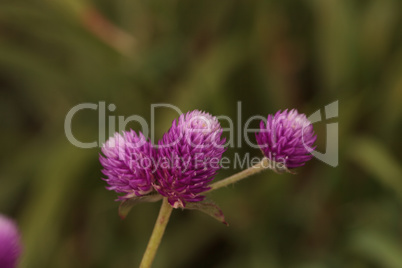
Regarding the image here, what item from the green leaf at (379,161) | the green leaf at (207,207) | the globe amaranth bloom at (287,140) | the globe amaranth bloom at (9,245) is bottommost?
the green leaf at (379,161)

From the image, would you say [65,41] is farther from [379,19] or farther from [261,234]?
[379,19]

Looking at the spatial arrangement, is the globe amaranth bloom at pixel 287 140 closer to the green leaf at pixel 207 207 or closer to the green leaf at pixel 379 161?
the green leaf at pixel 207 207

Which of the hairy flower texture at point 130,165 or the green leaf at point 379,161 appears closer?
the hairy flower texture at point 130,165

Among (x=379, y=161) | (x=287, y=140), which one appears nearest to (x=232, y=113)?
(x=379, y=161)

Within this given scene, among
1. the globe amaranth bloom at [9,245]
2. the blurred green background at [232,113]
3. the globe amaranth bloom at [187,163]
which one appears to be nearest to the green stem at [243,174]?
the globe amaranth bloom at [187,163]

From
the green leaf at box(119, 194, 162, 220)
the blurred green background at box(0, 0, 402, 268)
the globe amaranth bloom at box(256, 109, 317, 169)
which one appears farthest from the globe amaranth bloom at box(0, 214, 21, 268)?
the blurred green background at box(0, 0, 402, 268)
